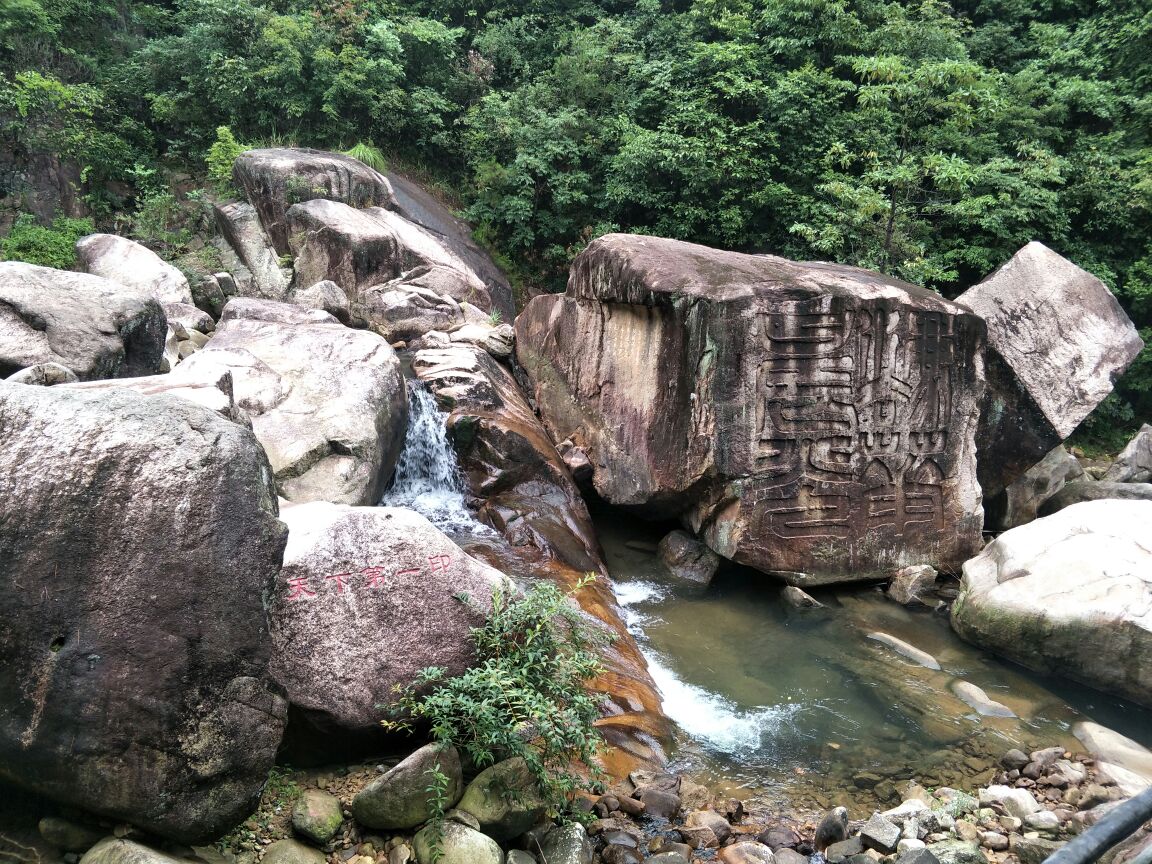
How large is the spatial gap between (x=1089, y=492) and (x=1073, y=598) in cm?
450

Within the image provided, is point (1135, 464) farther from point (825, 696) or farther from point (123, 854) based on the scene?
point (123, 854)

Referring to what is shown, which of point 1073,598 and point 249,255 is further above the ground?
point 249,255

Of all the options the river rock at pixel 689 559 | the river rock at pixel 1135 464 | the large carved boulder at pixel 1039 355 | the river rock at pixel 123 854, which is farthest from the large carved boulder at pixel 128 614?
the river rock at pixel 1135 464

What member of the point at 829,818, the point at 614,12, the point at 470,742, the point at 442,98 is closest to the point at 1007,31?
the point at 614,12

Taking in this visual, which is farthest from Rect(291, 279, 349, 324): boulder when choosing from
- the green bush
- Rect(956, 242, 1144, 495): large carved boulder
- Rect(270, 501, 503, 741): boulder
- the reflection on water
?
Rect(956, 242, 1144, 495): large carved boulder

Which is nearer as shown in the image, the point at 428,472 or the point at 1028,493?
the point at 428,472

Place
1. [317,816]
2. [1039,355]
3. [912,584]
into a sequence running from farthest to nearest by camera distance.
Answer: [1039,355]
[912,584]
[317,816]

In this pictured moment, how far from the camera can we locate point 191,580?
312 centimetres

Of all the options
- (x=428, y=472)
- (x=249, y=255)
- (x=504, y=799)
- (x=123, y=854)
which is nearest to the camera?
(x=123, y=854)

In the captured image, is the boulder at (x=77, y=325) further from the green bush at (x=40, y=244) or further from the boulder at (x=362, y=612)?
the green bush at (x=40, y=244)

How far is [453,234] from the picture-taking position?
15.9 meters

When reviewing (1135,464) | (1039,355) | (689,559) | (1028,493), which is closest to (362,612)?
(689,559)

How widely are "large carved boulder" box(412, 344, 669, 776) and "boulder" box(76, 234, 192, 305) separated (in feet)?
13.8

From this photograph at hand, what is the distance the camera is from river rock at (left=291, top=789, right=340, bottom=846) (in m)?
3.42
